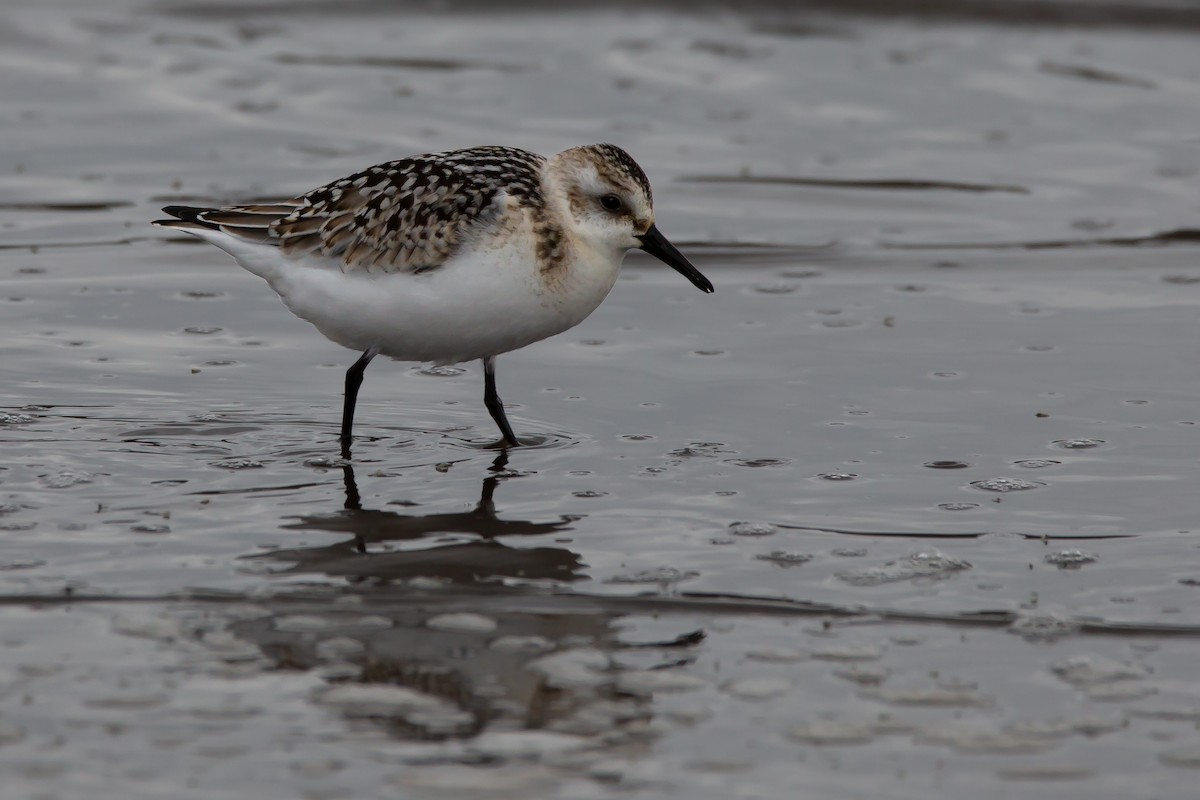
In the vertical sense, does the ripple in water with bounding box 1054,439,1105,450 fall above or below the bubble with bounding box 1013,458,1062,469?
above

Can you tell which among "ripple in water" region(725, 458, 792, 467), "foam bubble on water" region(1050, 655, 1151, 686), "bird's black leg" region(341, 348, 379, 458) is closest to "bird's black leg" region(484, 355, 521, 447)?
"bird's black leg" region(341, 348, 379, 458)

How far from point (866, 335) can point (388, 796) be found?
16.7 ft

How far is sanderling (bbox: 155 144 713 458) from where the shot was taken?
6.82m

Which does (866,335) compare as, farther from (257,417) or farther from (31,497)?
(31,497)

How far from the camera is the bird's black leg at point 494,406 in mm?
7328

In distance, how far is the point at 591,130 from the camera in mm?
12812

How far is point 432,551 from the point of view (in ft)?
20.0

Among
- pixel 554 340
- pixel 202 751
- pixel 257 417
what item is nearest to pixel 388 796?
pixel 202 751

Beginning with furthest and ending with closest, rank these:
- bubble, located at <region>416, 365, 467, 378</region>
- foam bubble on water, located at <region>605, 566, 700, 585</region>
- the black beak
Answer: bubble, located at <region>416, 365, 467, 378</region> < the black beak < foam bubble on water, located at <region>605, 566, 700, 585</region>

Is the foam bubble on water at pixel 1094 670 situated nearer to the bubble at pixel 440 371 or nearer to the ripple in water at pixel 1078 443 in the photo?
the ripple in water at pixel 1078 443

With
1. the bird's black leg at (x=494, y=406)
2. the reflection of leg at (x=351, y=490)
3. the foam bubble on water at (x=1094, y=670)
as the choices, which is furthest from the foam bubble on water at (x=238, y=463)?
the foam bubble on water at (x=1094, y=670)

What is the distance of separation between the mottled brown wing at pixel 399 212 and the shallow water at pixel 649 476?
81 cm

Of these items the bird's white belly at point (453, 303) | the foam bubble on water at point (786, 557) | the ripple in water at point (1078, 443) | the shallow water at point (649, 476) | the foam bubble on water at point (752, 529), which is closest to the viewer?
the shallow water at point (649, 476)

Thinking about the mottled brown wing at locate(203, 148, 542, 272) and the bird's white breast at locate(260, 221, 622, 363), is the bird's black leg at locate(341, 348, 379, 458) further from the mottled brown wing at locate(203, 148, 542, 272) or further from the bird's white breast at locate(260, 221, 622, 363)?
the mottled brown wing at locate(203, 148, 542, 272)
